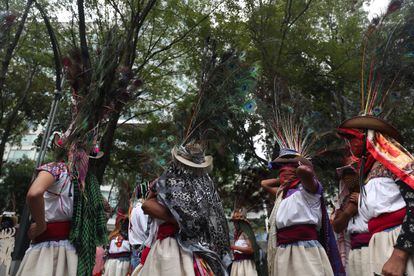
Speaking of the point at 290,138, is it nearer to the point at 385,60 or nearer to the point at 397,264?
the point at 385,60

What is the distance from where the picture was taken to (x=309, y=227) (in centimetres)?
426

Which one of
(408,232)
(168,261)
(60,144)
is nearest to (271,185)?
(168,261)

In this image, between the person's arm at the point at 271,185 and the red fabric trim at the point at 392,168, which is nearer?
the red fabric trim at the point at 392,168

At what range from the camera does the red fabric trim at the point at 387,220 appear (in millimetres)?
2973

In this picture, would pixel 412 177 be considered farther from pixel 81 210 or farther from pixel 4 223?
pixel 4 223

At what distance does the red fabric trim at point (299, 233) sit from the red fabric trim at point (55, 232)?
87.1 inches

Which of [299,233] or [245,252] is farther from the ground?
[299,233]

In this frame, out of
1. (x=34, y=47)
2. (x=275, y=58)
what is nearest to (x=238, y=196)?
(x=275, y=58)

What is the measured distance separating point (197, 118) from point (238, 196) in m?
4.80

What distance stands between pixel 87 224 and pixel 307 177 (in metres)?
2.14

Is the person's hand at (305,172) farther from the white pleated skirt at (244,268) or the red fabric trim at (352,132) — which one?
the white pleated skirt at (244,268)

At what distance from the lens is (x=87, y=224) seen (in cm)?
387

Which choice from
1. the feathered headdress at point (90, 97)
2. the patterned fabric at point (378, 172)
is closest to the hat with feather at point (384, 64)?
the patterned fabric at point (378, 172)

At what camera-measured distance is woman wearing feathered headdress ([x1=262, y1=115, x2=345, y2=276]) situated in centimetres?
410
